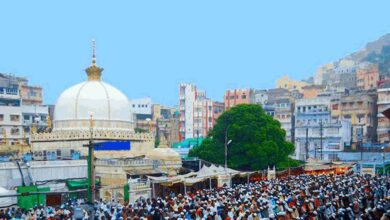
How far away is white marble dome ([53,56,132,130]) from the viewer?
41.5 metres

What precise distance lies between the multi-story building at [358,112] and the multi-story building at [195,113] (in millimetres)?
19522

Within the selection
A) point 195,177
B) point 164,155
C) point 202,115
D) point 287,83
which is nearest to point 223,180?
point 195,177

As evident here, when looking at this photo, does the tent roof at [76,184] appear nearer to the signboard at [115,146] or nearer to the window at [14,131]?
the signboard at [115,146]

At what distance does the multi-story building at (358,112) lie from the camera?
62.0 meters

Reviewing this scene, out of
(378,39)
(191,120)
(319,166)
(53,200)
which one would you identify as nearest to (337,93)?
(191,120)

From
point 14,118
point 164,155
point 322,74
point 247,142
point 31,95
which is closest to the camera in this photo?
point 164,155

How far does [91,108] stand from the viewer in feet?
137

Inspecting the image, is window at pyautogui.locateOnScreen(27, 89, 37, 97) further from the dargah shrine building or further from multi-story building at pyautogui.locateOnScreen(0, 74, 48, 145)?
the dargah shrine building

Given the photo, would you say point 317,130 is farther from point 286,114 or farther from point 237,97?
point 237,97

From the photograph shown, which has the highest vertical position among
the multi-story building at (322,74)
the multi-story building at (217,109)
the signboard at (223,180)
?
the multi-story building at (322,74)

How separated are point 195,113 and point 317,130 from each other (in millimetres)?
20974

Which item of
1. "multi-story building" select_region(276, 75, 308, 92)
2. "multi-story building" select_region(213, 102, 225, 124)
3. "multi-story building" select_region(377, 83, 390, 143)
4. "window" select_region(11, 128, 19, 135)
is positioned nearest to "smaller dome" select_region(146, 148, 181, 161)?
"window" select_region(11, 128, 19, 135)

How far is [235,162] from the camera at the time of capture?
3953 centimetres

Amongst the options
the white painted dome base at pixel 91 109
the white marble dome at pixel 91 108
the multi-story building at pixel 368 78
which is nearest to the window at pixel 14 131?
the white marble dome at pixel 91 108
